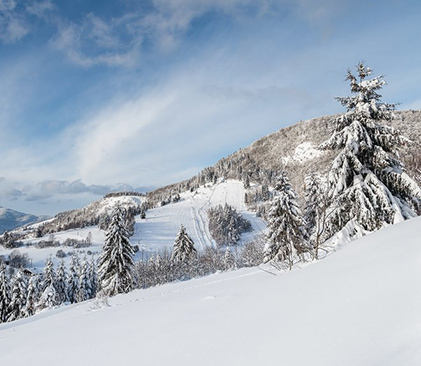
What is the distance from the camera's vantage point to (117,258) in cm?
2753

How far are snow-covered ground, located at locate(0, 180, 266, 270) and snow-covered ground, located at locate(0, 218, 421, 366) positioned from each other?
268 ft

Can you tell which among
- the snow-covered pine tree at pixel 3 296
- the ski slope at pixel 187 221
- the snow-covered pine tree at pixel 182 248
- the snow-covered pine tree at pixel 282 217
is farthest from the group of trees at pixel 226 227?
the snow-covered pine tree at pixel 282 217

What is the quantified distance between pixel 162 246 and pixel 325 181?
346 ft

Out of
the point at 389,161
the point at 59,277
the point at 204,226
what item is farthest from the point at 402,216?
the point at 204,226

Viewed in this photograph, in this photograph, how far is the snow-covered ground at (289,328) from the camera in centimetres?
225

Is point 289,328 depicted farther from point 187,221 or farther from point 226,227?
point 187,221

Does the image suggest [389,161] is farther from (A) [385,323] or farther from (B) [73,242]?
(B) [73,242]

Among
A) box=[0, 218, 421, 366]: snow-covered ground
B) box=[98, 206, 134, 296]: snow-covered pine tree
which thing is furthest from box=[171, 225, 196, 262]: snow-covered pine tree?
box=[0, 218, 421, 366]: snow-covered ground

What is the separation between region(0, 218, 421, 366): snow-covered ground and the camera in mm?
2246

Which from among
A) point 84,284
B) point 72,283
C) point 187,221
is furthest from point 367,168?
point 187,221

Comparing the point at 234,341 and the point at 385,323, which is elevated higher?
the point at 385,323

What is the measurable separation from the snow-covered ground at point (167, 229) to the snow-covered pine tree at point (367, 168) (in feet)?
244

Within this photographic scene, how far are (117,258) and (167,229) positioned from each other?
349ft

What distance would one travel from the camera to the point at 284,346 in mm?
2523
